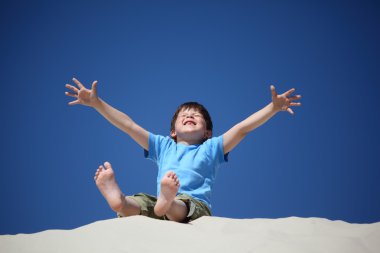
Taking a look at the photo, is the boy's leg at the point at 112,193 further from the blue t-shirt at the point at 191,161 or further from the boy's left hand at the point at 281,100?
the boy's left hand at the point at 281,100

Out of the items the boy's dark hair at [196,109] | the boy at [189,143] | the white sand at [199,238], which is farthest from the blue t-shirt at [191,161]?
the white sand at [199,238]

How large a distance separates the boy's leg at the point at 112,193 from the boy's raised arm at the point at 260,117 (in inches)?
Result: 42.3

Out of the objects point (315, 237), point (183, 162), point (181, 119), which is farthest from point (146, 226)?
point (181, 119)

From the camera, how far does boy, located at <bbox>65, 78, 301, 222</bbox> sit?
2.65 m

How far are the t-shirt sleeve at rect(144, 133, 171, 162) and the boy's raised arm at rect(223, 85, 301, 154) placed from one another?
18.3 inches

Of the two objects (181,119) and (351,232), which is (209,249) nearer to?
(351,232)

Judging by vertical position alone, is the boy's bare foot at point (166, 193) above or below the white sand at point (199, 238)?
above

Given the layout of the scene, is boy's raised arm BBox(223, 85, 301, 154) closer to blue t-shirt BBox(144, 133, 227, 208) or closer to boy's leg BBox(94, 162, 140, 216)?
blue t-shirt BBox(144, 133, 227, 208)

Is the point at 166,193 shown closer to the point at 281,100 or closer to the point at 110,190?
the point at 110,190

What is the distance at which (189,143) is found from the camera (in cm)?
312

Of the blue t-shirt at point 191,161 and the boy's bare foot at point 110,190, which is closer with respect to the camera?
the boy's bare foot at point 110,190

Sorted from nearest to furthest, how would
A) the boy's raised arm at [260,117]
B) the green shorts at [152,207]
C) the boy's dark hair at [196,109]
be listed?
the green shorts at [152,207], the boy's raised arm at [260,117], the boy's dark hair at [196,109]

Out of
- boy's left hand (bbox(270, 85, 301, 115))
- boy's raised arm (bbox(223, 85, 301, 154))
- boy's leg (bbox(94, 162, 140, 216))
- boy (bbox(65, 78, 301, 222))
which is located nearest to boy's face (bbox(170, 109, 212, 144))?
boy (bbox(65, 78, 301, 222))

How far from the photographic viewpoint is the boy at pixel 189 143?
8.70 feet
